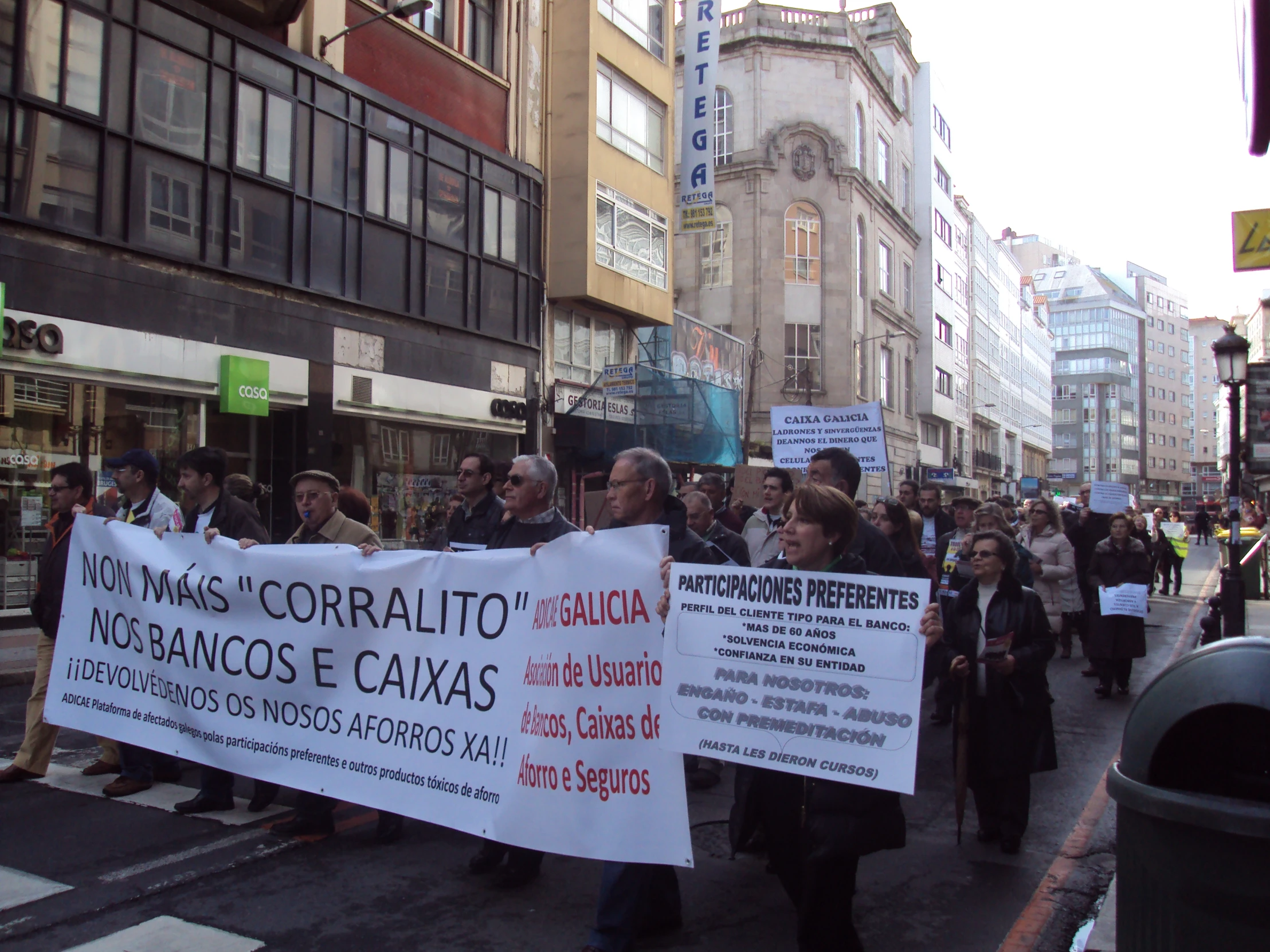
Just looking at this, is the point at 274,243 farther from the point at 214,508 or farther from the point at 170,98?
the point at 214,508

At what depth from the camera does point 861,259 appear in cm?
4412

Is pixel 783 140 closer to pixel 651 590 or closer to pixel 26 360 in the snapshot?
pixel 26 360

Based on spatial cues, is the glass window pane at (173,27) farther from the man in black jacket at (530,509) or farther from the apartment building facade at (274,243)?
the man in black jacket at (530,509)

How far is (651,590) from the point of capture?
3.69 metres

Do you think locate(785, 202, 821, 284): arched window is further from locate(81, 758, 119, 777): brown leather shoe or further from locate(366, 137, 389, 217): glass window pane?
locate(81, 758, 119, 777): brown leather shoe

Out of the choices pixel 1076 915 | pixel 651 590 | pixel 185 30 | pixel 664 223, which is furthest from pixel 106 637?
pixel 664 223

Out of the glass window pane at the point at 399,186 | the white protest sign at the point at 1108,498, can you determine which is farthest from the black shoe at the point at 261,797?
the glass window pane at the point at 399,186

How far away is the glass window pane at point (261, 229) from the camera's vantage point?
13.8 m

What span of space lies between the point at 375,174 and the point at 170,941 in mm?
14282

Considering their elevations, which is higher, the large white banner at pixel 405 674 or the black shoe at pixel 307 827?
the large white banner at pixel 405 674

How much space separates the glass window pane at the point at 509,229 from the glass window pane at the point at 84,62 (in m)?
8.03

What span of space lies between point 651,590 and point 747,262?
3843 centimetres

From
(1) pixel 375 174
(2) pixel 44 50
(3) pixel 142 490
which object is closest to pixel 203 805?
A: (3) pixel 142 490

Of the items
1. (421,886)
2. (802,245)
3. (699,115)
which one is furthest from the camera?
(802,245)
